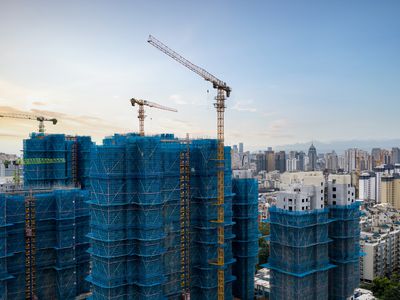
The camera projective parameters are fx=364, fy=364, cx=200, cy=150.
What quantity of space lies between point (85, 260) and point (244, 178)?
57.9 ft

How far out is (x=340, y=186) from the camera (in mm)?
32656

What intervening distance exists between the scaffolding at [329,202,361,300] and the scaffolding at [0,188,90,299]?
76.6 feet

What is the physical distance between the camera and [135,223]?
27.4 m

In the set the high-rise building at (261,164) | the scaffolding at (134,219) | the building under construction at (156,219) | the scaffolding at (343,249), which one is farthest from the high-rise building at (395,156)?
the scaffolding at (134,219)

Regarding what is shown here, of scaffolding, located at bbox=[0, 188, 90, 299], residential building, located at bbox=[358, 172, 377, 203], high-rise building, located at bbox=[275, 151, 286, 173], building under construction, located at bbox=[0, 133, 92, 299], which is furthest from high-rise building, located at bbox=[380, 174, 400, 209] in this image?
high-rise building, located at bbox=[275, 151, 286, 173]

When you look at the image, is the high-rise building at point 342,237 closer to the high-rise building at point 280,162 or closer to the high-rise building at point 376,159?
the high-rise building at point 376,159

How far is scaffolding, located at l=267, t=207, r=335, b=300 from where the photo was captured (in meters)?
29.0

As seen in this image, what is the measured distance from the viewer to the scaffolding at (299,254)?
28953mm

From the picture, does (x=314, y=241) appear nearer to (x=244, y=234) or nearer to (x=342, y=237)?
(x=342, y=237)

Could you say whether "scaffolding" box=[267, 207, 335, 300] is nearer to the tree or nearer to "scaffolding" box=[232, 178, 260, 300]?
"scaffolding" box=[232, 178, 260, 300]

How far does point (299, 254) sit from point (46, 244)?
22.2 m

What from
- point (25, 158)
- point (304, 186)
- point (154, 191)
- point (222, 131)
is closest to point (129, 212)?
point (154, 191)

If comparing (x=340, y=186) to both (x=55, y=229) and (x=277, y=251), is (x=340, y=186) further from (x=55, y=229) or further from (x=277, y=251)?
(x=55, y=229)

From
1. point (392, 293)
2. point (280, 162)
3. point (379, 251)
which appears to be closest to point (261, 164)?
point (280, 162)
